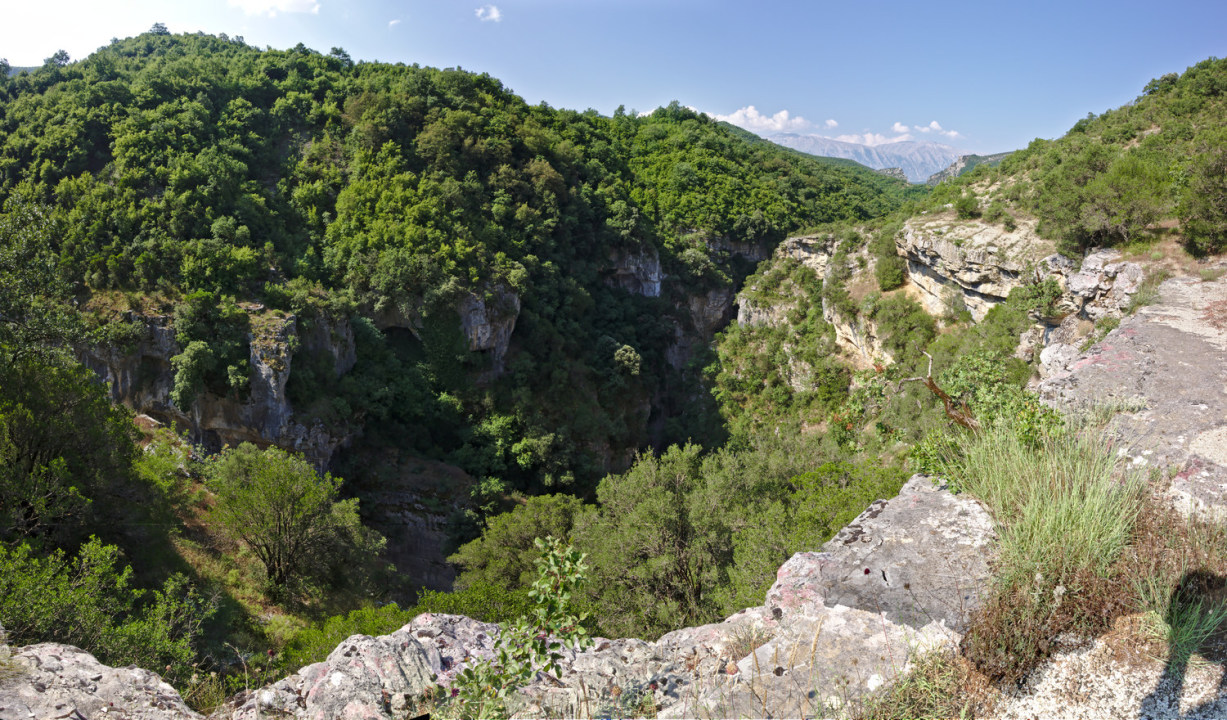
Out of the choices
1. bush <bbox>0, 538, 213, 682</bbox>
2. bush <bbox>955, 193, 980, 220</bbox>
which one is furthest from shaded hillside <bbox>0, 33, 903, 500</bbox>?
bush <bbox>955, 193, 980, 220</bbox>

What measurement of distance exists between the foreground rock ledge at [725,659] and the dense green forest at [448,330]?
1.40 meters

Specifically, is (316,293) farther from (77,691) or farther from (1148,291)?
(1148,291)

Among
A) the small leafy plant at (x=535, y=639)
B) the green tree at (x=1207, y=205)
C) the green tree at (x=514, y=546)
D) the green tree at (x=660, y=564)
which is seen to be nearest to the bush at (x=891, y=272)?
the green tree at (x=1207, y=205)

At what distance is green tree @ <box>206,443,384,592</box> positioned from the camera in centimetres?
1466

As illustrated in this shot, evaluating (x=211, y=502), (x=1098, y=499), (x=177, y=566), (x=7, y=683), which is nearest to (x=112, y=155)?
(x=211, y=502)

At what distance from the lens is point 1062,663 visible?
3266 mm

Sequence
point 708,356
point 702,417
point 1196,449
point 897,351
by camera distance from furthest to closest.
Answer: point 708,356 → point 702,417 → point 897,351 → point 1196,449

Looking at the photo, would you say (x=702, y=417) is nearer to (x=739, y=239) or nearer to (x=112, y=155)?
(x=739, y=239)

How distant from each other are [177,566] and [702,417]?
28.9m

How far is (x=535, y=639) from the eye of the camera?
3.02m

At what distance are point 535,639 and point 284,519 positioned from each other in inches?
589

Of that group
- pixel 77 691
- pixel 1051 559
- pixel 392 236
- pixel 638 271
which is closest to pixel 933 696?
pixel 1051 559

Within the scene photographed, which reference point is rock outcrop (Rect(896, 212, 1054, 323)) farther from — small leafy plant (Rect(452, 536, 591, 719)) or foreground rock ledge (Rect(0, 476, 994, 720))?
small leafy plant (Rect(452, 536, 591, 719))

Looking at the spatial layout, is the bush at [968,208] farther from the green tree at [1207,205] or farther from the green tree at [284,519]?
the green tree at [284,519]
